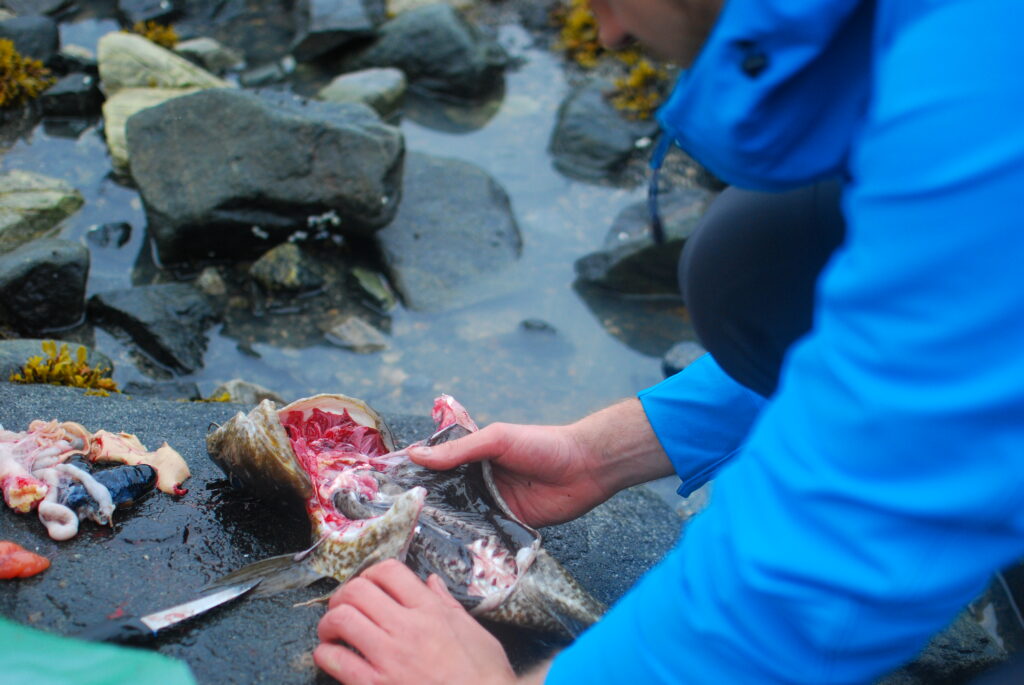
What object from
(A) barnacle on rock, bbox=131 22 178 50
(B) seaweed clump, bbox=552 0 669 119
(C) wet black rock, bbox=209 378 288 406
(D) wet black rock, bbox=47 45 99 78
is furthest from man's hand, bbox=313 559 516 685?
(A) barnacle on rock, bbox=131 22 178 50

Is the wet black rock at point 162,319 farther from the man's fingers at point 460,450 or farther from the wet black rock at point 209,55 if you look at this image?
the wet black rock at point 209,55

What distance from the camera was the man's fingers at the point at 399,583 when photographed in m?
2.31

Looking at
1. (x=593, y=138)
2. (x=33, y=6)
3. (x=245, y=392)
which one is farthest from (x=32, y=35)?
(x=593, y=138)

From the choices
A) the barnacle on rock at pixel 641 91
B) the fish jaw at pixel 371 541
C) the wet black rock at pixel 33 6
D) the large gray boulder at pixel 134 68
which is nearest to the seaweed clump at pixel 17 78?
the large gray boulder at pixel 134 68

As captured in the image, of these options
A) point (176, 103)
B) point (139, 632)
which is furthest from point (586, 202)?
point (139, 632)

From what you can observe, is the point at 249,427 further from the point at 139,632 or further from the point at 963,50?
the point at 963,50

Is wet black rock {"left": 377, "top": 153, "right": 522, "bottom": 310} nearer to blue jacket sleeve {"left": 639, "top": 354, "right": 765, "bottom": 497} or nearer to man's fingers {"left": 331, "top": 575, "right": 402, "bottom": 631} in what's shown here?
blue jacket sleeve {"left": 639, "top": 354, "right": 765, "bottom": 497}

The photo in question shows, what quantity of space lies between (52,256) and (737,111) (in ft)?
16.9

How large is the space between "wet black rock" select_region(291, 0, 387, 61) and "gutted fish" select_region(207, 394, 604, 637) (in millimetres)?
7111

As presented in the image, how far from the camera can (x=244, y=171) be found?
6172mm

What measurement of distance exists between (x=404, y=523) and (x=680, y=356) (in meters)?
3.61

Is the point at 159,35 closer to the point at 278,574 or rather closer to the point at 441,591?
the point at 278,574

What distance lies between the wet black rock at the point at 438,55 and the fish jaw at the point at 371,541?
7.10 metres

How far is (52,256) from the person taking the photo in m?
5.36
